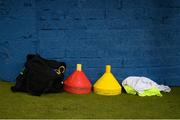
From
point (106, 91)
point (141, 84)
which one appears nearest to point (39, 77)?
point (106, 91)

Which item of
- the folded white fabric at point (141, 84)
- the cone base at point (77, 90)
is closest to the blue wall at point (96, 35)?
the folded white fabric at point (141, 84)

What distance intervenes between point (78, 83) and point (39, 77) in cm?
38

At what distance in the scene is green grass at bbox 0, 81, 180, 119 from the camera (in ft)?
8.27

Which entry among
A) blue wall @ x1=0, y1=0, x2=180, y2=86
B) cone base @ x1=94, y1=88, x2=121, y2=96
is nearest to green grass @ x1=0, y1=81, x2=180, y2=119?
cone base @ x1=94, y1=88, x2=121, y2=96

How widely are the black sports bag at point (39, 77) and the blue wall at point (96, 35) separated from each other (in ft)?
0.63

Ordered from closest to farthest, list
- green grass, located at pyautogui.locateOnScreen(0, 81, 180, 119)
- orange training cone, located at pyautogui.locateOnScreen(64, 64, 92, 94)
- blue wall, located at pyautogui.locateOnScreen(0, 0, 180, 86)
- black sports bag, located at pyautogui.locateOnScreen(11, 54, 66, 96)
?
green grass, located at pyautogui.locateOnScreen(0, 81, 180, 119) → black sports bag, located at pyautogui.locateOnScreen(11, 54, 66, 96) → orange training cone, located at pyautogui.locateOnScreen(64, 64, 92, 94) → blue wall, located at pyautogui.locateOnScreen(0, 0, 180, 86)

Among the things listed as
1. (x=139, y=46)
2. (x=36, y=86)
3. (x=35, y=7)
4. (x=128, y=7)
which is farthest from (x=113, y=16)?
(x=36, y=86)

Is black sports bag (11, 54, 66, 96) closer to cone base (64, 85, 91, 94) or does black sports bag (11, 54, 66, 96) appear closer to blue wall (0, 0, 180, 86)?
cone base (64, 85, 91, 94)

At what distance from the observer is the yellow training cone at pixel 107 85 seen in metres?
3.09

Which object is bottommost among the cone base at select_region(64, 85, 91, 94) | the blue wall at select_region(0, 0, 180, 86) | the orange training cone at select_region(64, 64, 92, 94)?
the cone base at select_region(64, 85, 91, 94)

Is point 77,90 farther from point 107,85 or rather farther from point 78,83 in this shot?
point 107,85

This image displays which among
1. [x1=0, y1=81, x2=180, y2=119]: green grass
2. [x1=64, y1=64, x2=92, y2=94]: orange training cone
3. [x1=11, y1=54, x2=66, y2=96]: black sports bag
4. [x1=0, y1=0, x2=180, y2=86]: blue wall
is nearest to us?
[x1=0, y1=81, x2=180, y2=119]: green grass

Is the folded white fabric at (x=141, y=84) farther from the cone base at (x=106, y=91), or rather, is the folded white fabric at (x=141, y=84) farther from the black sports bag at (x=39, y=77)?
the black sports bag at (x=39, y=77)

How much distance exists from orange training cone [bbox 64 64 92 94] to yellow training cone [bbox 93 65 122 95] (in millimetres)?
87
